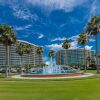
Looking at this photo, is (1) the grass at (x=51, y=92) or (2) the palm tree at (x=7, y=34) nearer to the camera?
(1) the grass at (x=51, y=92)

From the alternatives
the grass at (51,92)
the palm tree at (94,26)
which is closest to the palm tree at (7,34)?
the palm tree at (94,26)

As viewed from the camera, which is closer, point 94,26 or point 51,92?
point 51,92

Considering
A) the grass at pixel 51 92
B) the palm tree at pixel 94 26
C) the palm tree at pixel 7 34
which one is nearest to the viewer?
the grass at pixel 51 92

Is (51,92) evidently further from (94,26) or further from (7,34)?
(94,26)

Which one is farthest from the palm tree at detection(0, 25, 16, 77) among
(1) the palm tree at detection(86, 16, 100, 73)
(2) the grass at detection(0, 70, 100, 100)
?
(2) the grass at detection(0, 70, 100, 100)

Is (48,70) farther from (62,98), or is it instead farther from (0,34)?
(62,98)

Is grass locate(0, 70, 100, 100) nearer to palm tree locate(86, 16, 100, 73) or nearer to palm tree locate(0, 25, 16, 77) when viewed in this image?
palm tree locate(0, 25, 16, 77)

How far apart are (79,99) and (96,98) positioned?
1.29 meters

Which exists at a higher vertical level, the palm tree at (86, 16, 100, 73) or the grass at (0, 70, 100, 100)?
the palm tree at (86, 16, 100, 73)

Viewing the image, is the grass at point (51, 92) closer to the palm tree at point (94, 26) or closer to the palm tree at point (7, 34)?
the palm tree at point (7, 34)

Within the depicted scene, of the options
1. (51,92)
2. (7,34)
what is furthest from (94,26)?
(51,92)

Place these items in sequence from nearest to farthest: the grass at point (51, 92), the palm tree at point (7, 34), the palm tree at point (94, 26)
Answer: the grass at point (51, 92), the palm tree at point (7, 34), the palm tree at point (94, 26)

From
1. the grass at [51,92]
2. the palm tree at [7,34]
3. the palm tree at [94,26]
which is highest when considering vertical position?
the palm tree at [94,26]

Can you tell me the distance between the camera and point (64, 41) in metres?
124
